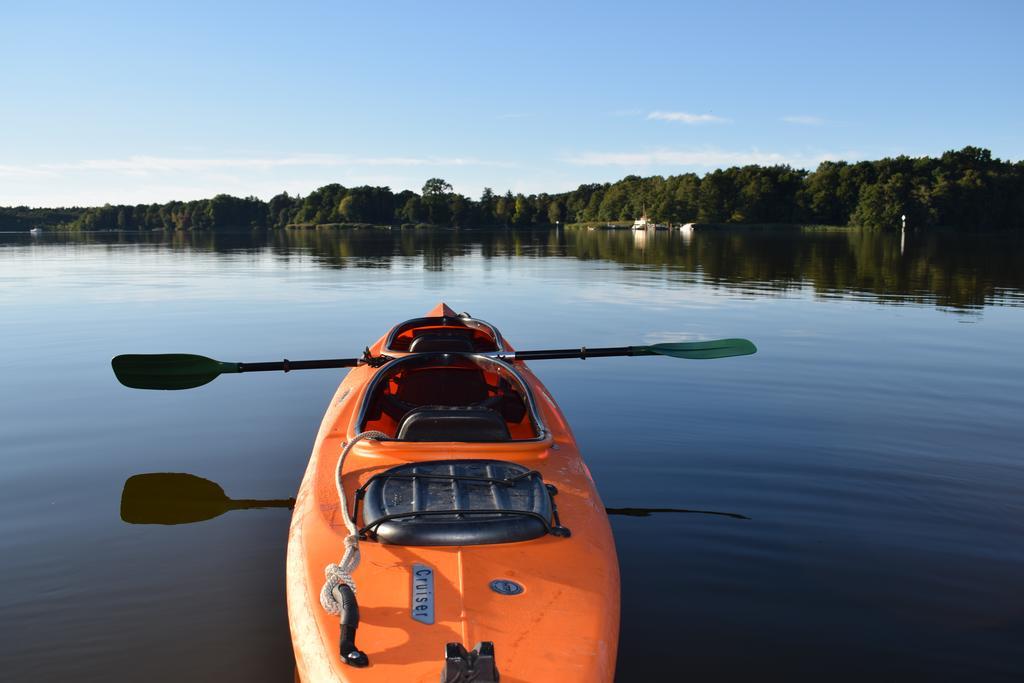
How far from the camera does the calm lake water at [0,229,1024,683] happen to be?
465 cm

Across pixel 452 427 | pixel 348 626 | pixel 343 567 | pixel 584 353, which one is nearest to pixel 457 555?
pixel 343 567

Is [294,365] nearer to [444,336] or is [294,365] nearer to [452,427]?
[444,336]

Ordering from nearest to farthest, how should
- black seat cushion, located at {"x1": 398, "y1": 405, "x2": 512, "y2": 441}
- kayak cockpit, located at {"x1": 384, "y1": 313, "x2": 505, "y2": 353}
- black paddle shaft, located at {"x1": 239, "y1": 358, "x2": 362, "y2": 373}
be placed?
black seat cushion, located at {"x1": 398, "y1": 405, "x2": 512, "y2": 441} < black paddle shaft, located at {"x1": 239, "y1": 358, "x2": 362, "y2": 373} < kayak cockpit, located at {"x1": 384, "y1": 313, "x2": 505, "y2": 353}

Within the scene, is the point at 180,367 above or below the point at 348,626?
above

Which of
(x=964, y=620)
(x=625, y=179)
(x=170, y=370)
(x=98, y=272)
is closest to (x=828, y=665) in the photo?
(x=964, y=620)

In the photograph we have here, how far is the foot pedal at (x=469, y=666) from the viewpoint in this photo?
10.4 feet

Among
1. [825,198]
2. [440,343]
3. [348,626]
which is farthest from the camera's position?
[825,198]

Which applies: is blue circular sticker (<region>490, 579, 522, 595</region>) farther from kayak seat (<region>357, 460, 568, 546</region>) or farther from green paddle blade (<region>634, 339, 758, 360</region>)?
green paddle blade (<region>634, 339, 758, 360</region>)

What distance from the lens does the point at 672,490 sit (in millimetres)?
7207

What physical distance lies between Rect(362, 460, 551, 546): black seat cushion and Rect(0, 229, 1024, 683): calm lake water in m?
1.15

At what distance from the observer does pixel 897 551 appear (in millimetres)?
5887

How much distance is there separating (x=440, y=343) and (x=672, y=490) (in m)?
3.55

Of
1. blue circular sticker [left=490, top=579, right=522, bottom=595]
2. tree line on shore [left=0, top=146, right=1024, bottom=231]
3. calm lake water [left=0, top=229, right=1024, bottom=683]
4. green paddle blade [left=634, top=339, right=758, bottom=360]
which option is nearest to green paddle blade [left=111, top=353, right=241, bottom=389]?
calm lake water [left=0, top=229, right=1024, bottom=683]

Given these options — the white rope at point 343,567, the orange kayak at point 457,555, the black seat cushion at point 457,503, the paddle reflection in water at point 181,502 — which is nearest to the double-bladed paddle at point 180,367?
the paddle reflection in water at point 181,502
